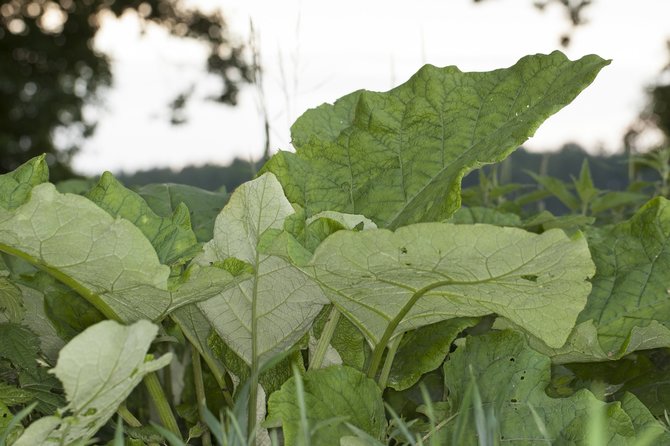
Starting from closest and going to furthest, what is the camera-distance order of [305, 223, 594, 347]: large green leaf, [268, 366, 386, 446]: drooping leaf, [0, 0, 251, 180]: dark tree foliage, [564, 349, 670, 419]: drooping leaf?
1. [305, 223, 594, 347]: large green leaf
2. [268, 366, 386, 446]: drooping leaf
3. [564, 349, 670, 419]: drooping leaf
4. [0, 0, 251, 180]: dark tree foliage

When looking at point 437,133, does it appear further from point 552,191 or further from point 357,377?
point 552,191

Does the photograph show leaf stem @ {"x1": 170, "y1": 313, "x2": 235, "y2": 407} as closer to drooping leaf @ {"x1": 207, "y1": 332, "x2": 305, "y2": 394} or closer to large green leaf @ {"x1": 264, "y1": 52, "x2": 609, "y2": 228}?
drooping leaf @ {"x1": 207, "y1": 332, "x2": 305, "y2": 394}

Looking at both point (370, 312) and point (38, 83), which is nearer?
point (370, 312)

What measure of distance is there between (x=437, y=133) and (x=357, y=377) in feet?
0.99

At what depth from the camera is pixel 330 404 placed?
87 cm

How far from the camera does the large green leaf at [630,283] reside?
0.99m

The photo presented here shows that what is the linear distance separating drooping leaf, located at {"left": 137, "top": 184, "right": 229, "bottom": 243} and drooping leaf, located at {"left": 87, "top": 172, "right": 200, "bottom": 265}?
28 centimetres

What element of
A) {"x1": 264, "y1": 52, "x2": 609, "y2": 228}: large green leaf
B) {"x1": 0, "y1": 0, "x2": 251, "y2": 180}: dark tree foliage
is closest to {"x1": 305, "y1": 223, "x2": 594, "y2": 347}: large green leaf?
{"x1": 264, "y1": 52, "x2": 609, "y2": 228}: large green leaf

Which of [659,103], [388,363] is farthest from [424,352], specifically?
[659,103]

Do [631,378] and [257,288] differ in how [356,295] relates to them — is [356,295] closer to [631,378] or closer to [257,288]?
[257,288]

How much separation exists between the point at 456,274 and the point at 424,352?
8.8 inches

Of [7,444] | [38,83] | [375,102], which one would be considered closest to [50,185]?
[7,444]

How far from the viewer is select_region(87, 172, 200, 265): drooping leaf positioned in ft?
2.96

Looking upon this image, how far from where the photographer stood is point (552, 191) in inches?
74.0
